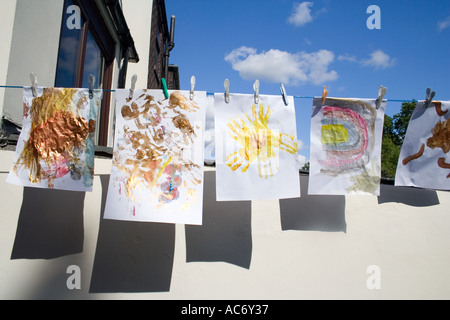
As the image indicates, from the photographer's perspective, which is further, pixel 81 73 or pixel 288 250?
pixel 81 73

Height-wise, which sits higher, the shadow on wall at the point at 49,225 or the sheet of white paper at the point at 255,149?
the sheet of white paper at the point at 255,149

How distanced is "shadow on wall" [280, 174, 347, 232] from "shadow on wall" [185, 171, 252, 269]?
1.14ft

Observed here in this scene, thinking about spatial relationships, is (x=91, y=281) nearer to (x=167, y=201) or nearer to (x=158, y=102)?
(x=167, y=201)

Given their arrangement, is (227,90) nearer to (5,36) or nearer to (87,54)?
(5,36)

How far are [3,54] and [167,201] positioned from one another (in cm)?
170

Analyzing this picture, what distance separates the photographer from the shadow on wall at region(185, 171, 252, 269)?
262 cm

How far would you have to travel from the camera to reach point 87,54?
13.0 feet

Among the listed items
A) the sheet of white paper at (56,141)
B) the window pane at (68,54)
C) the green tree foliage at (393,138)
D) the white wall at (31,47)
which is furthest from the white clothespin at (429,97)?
the green tree foliage at (393,138)

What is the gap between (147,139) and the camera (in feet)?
7.45

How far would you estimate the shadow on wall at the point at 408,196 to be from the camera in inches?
112

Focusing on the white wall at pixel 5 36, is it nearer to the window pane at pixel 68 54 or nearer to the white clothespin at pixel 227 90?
the window pane at pixel 68 54

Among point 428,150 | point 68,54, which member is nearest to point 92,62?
point 68,54

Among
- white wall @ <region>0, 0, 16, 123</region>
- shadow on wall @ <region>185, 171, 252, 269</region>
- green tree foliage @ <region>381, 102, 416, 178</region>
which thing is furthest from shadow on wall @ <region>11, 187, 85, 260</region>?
green tree foliage @ <region>381, 102, 416, 178</region>
